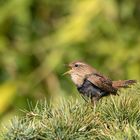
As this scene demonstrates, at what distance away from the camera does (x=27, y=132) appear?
190 cm

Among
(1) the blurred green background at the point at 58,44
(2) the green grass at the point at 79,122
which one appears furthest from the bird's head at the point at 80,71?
(1) the blurred green background at the point at 58,44

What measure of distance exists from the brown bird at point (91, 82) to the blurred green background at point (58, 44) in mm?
1805

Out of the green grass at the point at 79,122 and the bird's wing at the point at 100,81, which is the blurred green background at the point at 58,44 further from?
the green grass at the point at 79,122

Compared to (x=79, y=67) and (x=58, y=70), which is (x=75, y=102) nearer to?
(x=79, y=67)

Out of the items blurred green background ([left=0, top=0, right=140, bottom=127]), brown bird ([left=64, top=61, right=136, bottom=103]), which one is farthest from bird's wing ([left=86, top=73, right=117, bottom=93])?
blurred green background ([left=0, top=0, right=140, bottom=127])

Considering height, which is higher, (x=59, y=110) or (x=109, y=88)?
(x=109, y=88)

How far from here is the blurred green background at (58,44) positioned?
16.1 feet

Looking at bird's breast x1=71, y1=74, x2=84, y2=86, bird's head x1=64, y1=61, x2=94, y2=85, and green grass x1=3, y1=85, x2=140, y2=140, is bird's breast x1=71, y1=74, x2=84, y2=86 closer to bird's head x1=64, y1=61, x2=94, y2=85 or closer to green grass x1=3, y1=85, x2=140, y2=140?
bird's head x1=64, y1=61, x2=94, y2=85

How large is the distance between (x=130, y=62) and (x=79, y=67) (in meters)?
2.03

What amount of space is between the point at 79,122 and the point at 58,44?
3.02 meters

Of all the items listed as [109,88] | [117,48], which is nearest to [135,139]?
[109,88]

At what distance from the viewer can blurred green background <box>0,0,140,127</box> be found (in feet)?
16.1

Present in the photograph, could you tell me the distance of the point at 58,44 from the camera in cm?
494

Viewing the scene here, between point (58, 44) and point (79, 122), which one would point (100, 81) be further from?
point (58, 44)
